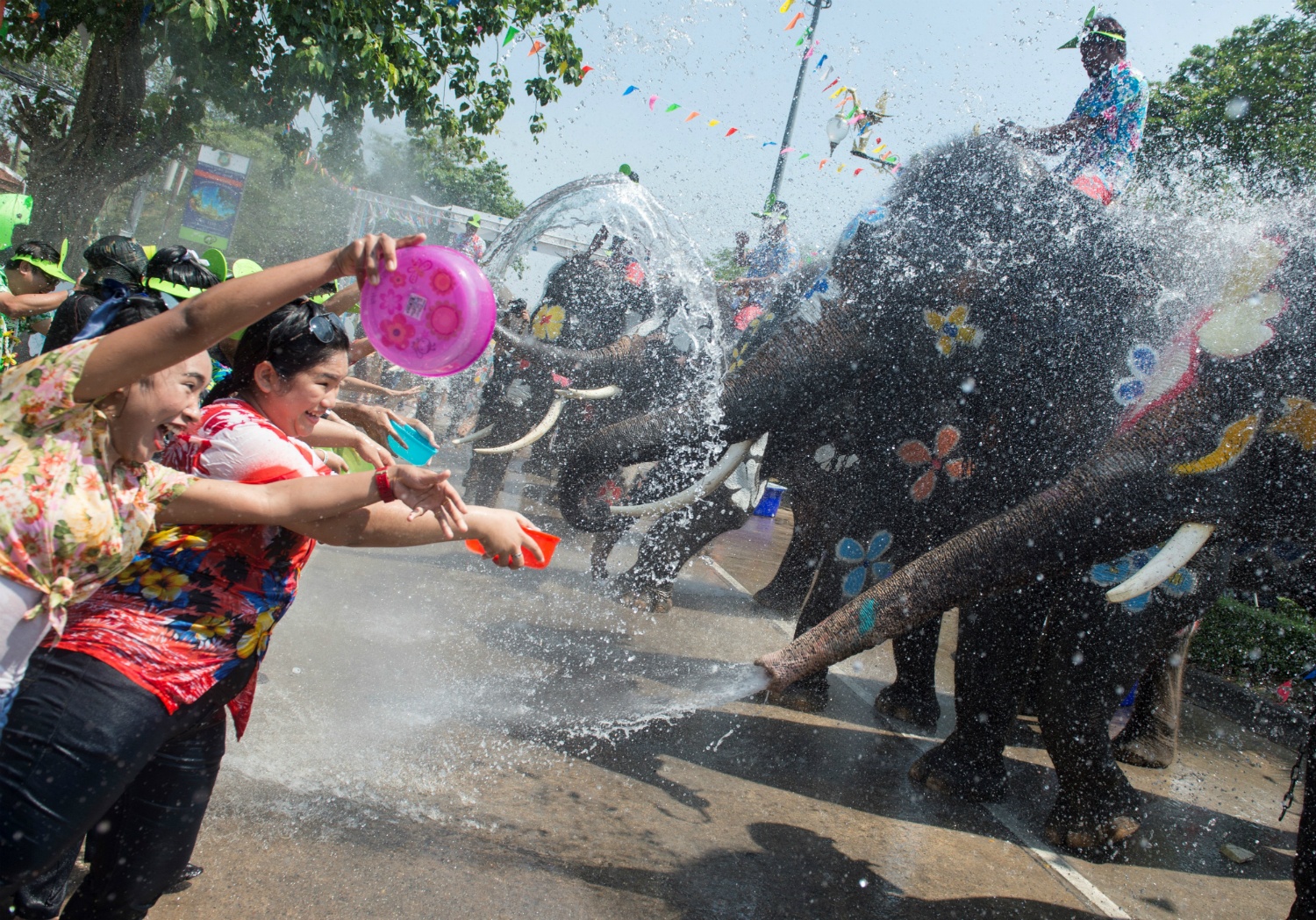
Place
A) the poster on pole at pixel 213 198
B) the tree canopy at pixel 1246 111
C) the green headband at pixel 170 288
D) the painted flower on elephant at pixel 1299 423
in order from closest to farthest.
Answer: the green headband at pixel 170 288 < the painted flower on elephant at pixel 1299 423 < the tree canopy at pixel 1246 111 < the poster on pole at pixel 213 198

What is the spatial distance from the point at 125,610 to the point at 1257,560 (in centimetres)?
488

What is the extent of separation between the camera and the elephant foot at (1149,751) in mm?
5266

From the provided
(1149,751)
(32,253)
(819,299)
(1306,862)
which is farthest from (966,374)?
(32,253)

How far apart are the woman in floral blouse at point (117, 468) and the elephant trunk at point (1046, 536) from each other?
6.97 ft

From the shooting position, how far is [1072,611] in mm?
4055

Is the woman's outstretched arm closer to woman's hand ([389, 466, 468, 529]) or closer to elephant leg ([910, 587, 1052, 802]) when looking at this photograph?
woman's hand ([389, 466, 468, 529])

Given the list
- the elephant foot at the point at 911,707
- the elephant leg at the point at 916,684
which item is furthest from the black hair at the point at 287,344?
the elephant foot at the point at 911,707

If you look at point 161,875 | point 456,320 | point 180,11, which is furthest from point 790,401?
point 180,11

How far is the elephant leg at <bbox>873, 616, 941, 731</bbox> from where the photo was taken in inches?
203

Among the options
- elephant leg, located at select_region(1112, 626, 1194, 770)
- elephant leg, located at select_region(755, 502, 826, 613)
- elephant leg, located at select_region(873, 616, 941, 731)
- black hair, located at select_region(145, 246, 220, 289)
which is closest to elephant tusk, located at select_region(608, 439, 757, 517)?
elephant leg, located at select_region(873, 616, 941, 731)

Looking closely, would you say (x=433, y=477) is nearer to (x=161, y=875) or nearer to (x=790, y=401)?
(x=161, y=875)

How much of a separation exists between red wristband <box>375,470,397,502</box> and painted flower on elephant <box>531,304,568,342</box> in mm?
6148

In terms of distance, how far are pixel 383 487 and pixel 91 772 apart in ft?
2.22

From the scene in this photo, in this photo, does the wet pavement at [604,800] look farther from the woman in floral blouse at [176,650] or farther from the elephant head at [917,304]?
the elephant head at [917,304]
